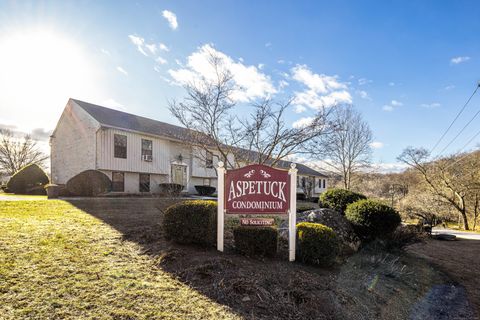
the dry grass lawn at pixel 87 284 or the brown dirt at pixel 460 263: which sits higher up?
the dry grass lawn at pixel 87 284

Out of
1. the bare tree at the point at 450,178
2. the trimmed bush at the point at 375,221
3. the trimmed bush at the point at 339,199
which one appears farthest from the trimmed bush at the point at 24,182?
the bare tree at the point at 450,178

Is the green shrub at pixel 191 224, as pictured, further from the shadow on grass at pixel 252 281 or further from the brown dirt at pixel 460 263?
the brown dirt at pixel 460 263

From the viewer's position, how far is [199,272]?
3.67 meters

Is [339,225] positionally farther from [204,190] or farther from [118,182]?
[204,190]

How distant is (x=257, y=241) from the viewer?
447 centimetres

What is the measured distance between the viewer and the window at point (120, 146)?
16172 mm

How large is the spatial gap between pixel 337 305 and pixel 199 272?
191 cm

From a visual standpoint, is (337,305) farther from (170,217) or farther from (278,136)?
(278,136)

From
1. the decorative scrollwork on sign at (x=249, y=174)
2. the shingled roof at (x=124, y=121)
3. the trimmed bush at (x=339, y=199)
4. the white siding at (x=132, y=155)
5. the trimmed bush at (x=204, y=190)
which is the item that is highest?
the shingled roof at (x=124, y=121)

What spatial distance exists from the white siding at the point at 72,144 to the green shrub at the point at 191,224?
13093 millimetres

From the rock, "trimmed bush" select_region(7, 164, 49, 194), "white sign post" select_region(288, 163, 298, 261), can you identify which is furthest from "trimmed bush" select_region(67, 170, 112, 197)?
"white sign post" select_region(288, 163, 298, 261)

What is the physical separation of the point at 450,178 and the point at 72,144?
27548mm

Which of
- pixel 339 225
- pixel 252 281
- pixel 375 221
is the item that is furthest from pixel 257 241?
pixel 375 221

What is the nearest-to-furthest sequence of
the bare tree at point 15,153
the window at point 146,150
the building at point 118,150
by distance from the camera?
the building at point 118,150 → the window at point 146,150 → the bare tree at point 15,153
